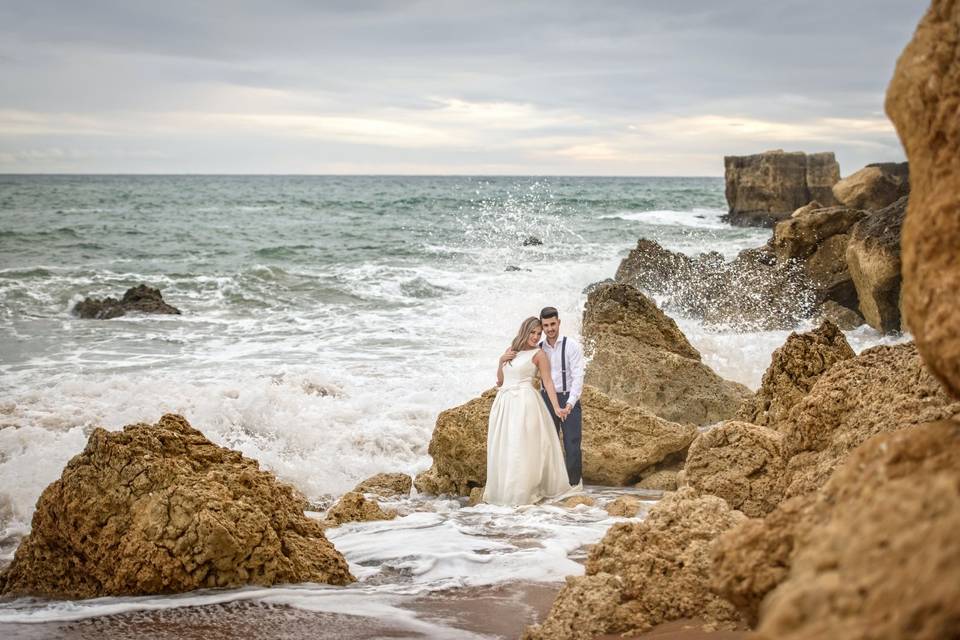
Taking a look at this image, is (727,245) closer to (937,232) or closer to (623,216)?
(623,216)

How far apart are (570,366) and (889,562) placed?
5892 mm

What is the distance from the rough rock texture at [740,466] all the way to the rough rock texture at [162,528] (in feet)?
6.72

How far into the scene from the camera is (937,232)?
82.0 inches

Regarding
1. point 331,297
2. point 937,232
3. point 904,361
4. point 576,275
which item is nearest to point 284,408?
point 904,361

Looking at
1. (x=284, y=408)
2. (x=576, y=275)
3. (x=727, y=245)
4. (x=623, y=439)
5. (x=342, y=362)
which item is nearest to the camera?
(x=623, y=439)

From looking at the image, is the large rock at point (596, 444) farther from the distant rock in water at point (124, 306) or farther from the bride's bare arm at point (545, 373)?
the distant rock in water at point (124, 306)

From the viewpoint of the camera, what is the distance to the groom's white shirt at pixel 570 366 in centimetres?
741

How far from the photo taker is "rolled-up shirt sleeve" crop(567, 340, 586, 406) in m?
7.36

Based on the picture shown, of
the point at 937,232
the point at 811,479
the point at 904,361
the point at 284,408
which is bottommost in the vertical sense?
the point at 284,408

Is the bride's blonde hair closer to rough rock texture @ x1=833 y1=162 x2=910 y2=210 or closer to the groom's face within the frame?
the groom's face

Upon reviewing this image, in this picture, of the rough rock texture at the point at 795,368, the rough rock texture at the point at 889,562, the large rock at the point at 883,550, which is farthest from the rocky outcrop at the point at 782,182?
the rough rock texture at the point at 889,562

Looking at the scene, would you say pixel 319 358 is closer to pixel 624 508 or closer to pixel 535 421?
pixel 535 421

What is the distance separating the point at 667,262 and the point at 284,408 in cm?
925

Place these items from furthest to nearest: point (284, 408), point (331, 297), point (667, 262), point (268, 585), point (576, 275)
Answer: point (576, 275) → point (331, 297) → point (667, 262) → point (284, 408) → point (268, 585)
